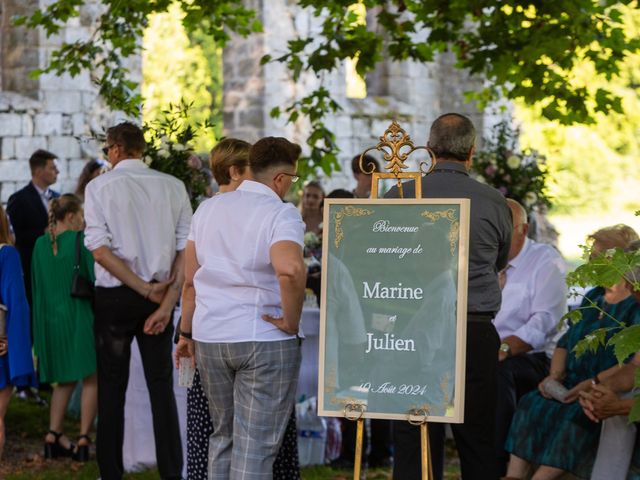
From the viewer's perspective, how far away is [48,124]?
42.5 feet

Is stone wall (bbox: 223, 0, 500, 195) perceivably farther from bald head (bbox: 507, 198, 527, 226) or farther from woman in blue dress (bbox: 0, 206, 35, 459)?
woman in blue dress (bbox: 0, 206, 35, 459)

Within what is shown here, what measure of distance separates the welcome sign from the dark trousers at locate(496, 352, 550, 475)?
6.96 ft

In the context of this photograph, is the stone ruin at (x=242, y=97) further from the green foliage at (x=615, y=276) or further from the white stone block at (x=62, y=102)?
the green foliage at (x=615, y=276)

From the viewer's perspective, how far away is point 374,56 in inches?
323

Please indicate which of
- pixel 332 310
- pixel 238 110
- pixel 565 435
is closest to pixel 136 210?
pixel 332 310

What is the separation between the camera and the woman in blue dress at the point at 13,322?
596 centimetres

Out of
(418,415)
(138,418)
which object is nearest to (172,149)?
(138,418)

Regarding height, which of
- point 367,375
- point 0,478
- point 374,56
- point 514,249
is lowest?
point 0,478

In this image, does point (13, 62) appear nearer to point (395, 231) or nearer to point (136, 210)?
point (136, 210)

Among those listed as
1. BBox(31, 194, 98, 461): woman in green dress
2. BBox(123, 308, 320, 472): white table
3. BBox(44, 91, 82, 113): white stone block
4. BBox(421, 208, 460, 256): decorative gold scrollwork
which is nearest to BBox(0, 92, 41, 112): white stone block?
BBox(44, 91, 82, 113): white stone block

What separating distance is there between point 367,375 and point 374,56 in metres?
4.01

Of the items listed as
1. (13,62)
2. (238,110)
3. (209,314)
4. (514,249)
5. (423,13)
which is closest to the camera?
(209,314)

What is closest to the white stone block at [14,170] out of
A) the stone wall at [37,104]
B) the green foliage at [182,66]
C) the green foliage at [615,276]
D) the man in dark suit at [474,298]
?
the stone wall at [37,104]

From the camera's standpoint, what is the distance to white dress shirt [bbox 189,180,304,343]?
189 inches
